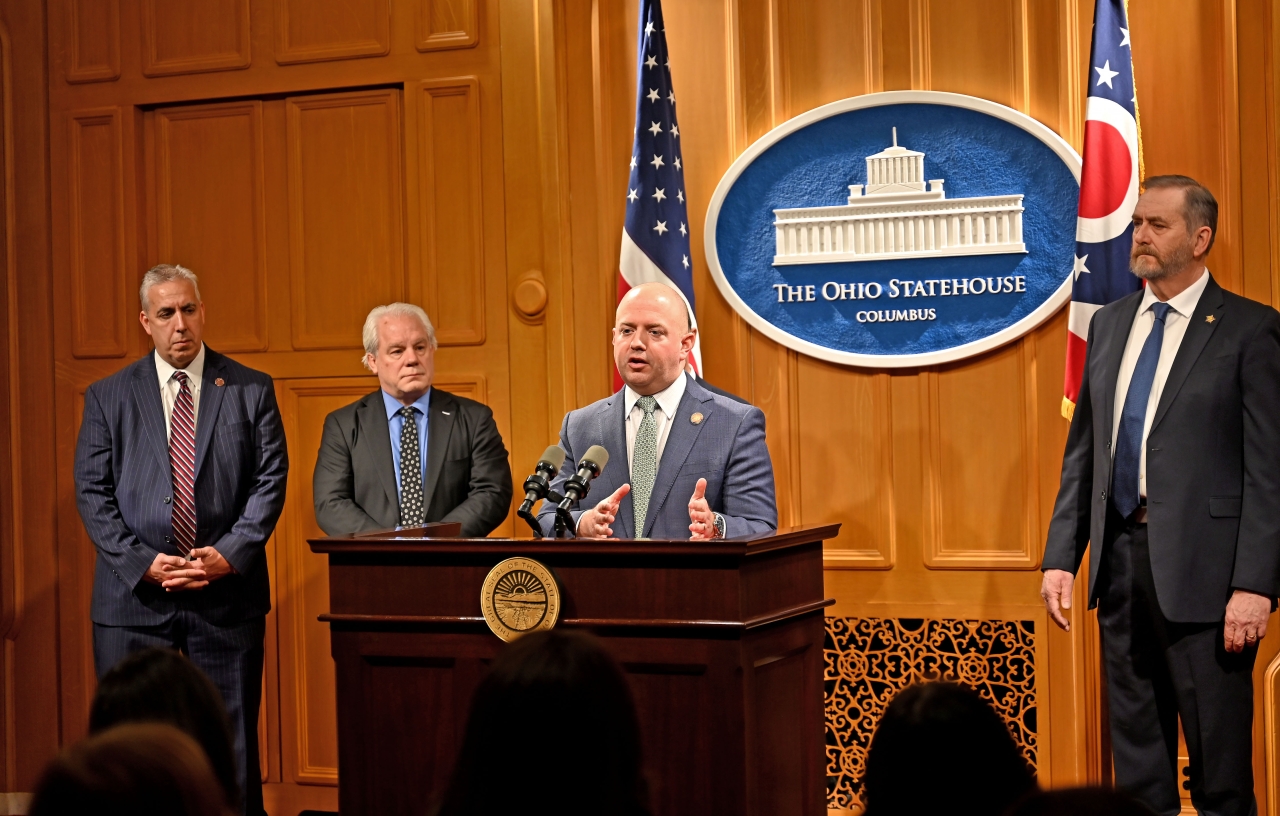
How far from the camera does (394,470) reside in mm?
4500

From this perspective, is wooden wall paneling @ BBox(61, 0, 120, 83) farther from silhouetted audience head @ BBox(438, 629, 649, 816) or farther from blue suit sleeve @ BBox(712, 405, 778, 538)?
silhouetted audience head @ BBox(438, 629, 649, 816)

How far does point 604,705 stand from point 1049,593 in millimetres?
2506

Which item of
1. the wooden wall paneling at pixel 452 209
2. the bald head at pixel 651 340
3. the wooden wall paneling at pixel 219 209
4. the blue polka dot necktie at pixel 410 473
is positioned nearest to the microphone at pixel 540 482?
the bald head at pixel 651 340

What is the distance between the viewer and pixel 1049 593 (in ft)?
12.3

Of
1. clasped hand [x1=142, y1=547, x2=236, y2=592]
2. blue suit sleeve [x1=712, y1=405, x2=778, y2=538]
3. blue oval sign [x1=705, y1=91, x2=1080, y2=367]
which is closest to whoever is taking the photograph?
blue suit sleeve [x1=712, y1=405, x2=778, y2=538]

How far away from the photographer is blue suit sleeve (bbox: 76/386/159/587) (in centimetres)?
423

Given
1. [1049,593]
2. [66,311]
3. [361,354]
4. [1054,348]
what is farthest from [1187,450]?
[66,311]

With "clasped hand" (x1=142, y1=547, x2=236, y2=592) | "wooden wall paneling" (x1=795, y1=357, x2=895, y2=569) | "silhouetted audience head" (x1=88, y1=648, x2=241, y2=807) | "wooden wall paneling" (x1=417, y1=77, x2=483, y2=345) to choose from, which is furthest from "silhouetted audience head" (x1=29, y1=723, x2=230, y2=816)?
"wooden wall paneling" (x1=417, y1=77, x2=483, y2=345)

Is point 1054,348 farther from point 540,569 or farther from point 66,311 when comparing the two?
point 66,311

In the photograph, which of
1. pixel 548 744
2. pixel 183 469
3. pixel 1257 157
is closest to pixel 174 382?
pixel 183 469

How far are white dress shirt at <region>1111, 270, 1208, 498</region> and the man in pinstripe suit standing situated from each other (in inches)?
107

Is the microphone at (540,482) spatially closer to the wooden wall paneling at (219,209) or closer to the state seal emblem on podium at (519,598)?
the state seal emblem on podium at (519,598)

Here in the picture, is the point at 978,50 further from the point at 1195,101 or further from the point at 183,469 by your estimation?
the point at 183,469

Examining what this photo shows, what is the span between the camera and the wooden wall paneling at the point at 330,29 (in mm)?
5309
